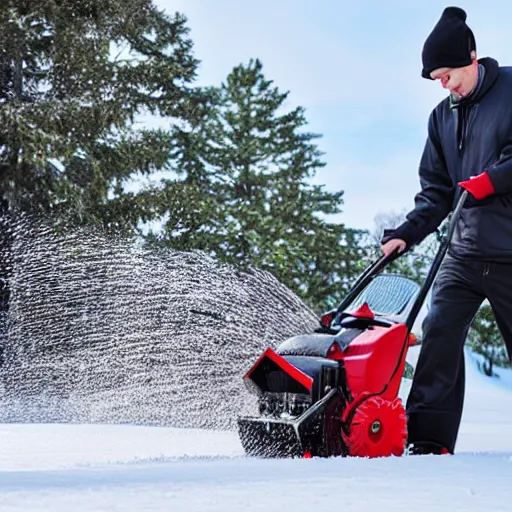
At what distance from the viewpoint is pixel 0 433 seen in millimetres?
4402

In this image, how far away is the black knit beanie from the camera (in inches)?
121

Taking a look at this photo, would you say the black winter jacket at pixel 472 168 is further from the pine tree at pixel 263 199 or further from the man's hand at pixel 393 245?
the pine tree at pixel 263 199

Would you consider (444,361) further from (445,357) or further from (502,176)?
(502,176)

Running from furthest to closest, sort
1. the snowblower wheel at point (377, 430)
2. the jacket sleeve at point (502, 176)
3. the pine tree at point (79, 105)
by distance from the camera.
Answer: the pine tree at point (79, 105) → the jacket sleeve at point (502, 176) → the snowblower wheel at point (377, 430)

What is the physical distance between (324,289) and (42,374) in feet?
35.3

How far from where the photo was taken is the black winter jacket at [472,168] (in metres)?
3.06

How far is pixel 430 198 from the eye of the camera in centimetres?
338

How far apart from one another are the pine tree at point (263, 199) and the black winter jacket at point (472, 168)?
1161 centimetres

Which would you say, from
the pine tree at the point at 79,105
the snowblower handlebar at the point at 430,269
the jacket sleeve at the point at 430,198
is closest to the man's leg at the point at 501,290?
→ the snowblower handlebar at the point at 430,269

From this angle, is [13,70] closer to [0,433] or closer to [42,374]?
[42,374]

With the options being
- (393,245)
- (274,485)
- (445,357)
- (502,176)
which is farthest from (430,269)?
(274,485)

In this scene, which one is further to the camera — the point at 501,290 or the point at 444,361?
the point at 444,361

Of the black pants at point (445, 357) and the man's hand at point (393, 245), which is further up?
the man's hand at point (393, 245)

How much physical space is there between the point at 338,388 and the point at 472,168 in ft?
3.19
